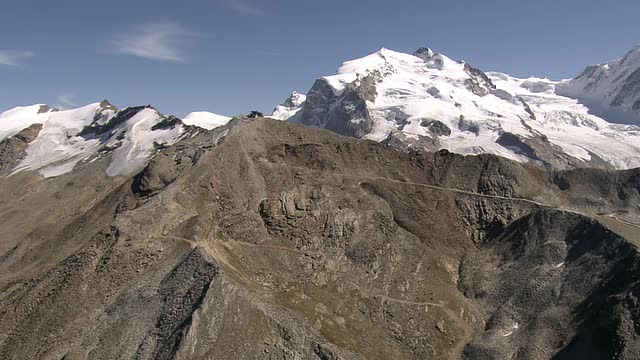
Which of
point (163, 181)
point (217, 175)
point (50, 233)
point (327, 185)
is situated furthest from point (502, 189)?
point (50, 233)

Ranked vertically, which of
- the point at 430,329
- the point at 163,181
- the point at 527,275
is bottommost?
the point at 430,329

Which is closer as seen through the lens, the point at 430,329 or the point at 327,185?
the point at 430,329

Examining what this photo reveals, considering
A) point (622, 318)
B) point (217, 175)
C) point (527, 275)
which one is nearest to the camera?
point (622, 318)

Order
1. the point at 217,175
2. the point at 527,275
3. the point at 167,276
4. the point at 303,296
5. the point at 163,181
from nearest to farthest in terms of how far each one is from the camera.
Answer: the point at 167,276
the point at 303,296
the point at 527,275
the point at 217,175
the point at 163,181

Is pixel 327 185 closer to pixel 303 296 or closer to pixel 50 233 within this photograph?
pixel 303 296

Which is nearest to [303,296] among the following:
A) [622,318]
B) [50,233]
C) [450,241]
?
[450,241]

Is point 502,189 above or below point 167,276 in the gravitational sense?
above
